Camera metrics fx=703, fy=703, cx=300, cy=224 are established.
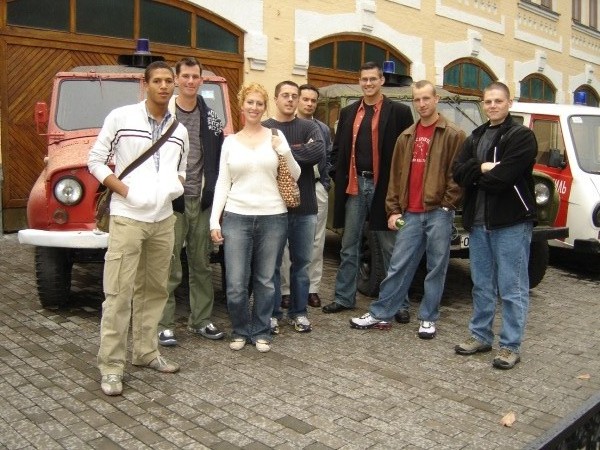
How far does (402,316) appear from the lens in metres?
5.54

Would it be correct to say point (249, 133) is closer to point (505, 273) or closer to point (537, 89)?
point (505, 273)

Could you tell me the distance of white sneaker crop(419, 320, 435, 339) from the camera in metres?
5.13

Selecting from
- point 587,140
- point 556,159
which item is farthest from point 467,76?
point 556,159

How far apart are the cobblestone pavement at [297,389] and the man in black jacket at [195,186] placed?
Result: 40cm

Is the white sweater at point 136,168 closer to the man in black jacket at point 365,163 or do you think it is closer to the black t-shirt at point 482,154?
the man in black jacket at point 365,163

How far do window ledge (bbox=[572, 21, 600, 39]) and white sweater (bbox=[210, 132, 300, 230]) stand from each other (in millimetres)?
18471

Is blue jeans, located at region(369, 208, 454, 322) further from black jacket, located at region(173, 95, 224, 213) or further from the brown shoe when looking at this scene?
black jacket, located at region(173, 95, 224, 213)

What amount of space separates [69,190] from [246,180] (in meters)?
1.47

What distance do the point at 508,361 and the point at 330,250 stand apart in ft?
14.8

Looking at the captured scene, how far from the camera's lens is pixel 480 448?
11.1 feet

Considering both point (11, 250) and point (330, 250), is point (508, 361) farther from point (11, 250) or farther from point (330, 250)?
point (11, 250)

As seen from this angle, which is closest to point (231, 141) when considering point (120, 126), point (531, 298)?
point (120, 126)

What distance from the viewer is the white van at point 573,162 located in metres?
7.33

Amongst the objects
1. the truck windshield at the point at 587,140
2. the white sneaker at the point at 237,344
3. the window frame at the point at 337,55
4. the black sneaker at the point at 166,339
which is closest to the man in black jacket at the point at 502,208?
the white sneaker at the point at 237,344
